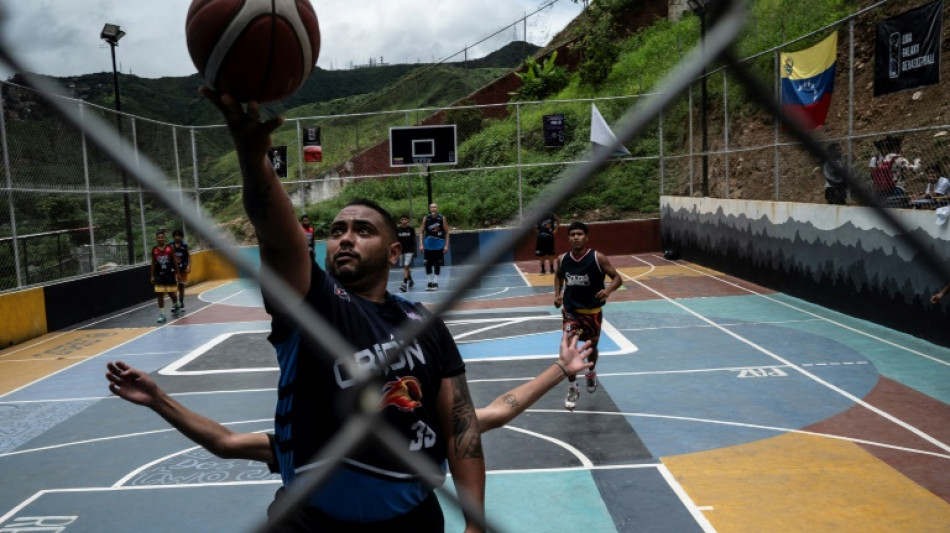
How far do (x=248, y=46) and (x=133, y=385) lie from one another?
156 cm

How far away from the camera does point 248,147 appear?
45.8 inches

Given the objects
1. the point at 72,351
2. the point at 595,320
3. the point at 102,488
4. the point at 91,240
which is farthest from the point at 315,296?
the point at 91,240

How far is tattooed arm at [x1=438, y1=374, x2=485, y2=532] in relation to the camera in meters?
2.43

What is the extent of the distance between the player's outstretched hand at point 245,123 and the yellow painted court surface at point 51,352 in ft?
32.0

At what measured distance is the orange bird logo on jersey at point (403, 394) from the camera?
7.39 ft

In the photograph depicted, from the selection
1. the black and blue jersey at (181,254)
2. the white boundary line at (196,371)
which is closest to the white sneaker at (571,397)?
the white boundary line at (196,371)

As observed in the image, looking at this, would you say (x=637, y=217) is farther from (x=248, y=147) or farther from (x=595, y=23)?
(x=248, y=147)

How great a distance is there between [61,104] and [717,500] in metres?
5.09

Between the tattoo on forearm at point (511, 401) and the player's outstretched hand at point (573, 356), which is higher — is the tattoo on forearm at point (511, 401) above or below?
below

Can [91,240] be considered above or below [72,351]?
above

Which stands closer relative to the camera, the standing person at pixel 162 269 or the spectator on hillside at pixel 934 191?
the spectator on hillside at pixel 934 191

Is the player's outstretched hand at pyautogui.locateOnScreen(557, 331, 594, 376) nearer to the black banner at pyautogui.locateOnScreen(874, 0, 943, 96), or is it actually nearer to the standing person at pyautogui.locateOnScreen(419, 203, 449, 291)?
the black banner at pyautogui.locateOnScreen(874, 0, 943, 96)

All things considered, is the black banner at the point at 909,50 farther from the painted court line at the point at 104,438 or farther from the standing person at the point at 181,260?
the standing person at the point at 181,260

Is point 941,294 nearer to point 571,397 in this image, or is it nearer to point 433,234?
point 571,397
